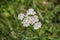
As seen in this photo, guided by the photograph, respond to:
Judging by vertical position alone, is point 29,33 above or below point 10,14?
below

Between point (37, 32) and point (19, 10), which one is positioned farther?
point (19, 10)

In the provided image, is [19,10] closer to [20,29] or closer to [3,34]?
[20,29]

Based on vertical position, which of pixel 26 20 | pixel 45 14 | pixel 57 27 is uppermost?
pixel 45 14

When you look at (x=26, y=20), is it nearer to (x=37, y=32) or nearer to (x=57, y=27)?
(x=37, y=32)

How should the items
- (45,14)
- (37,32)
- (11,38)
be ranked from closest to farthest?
(11,38)
(37,32)
(45,14)

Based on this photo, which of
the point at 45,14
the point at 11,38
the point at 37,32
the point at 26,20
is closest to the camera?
the point at 26,20

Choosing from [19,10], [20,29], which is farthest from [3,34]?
[19,10]
